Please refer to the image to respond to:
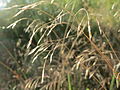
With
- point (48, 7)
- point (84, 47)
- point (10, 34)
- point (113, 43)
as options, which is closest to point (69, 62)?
point (84, 47)

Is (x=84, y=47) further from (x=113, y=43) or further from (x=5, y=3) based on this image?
(x=5, y=3)

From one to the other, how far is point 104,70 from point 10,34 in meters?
1.03

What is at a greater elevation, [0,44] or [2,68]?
[0,44]

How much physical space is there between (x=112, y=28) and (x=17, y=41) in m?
0.98

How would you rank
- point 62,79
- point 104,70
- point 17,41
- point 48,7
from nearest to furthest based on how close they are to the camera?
point 62,79, point 104,70, point 48,7, point 17,41

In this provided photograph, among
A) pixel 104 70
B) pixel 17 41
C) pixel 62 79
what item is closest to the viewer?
pixel 62 79

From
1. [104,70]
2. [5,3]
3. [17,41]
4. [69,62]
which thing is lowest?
[104,70]

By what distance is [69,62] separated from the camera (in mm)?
2527

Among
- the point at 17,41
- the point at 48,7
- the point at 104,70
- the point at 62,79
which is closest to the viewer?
the point at 62,79

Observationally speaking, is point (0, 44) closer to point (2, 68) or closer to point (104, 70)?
point (2, 68)

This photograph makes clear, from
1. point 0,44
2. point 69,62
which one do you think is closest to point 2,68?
point 0,44

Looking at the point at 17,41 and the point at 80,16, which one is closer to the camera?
the point at 80,16

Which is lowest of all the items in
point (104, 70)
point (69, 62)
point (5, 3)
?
point (104, 70)

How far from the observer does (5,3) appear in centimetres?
309
